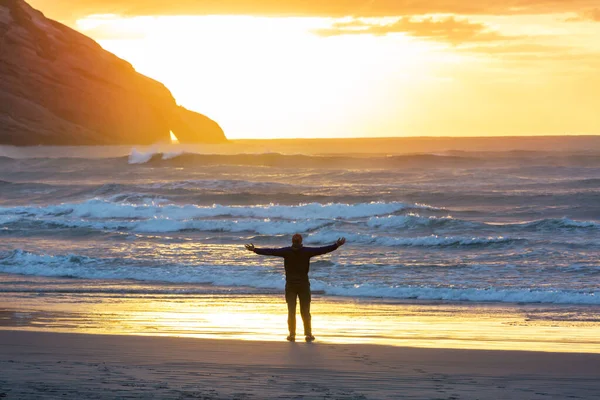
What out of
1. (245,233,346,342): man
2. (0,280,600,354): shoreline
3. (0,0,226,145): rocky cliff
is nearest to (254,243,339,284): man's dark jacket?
(245,233,346,342): man

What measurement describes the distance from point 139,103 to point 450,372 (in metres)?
131

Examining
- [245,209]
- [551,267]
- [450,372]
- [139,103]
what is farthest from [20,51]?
[450,372]

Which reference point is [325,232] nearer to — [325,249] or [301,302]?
[301,302]

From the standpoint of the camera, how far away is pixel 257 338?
34.3ft

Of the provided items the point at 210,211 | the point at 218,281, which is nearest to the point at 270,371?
the point at 218,281

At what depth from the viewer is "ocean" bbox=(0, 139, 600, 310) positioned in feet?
54.6

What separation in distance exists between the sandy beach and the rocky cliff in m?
105

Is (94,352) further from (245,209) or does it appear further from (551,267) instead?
(245,209)

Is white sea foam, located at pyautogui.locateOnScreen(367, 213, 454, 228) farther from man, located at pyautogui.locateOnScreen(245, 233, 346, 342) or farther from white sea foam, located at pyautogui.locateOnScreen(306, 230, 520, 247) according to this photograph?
man, located at pyautogui.locateOnScreen(245, 233, 346, 342)

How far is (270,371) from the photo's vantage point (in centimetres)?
811

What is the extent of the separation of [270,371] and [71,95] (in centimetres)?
12163

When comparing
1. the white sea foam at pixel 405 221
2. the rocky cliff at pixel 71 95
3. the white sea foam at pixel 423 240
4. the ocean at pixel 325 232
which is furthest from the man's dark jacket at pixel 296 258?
the rocky cliff at pixel 71 95

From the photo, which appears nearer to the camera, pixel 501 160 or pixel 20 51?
pixel 501 160

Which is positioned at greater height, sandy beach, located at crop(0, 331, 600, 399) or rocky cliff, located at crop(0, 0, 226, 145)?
rocky cliff, located at crop(0, 0, 226, 145)
